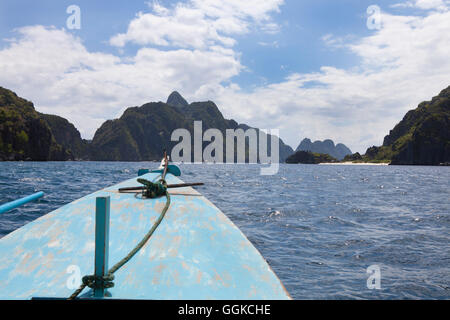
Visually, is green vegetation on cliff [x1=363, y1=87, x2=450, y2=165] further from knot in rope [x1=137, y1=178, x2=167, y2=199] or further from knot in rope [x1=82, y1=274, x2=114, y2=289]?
knot in rope [x1=82, y1=274, x2=114, y2=289]

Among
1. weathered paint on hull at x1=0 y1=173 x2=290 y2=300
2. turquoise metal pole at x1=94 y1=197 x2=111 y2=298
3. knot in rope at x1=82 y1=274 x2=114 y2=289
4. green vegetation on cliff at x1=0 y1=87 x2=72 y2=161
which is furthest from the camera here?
green vegetation on cliff at x1=0 y1=87 x2=72 y2=161

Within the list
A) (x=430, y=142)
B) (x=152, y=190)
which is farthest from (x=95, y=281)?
(x=430, y=142)

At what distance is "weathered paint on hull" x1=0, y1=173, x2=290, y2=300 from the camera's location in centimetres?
234

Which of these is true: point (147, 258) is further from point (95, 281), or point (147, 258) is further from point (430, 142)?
point (430, 142)

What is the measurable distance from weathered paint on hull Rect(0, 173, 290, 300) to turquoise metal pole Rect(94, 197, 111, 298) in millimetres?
Result: 181

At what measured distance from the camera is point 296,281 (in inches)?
219

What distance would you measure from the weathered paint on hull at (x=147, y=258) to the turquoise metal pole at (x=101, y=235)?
0.59ft

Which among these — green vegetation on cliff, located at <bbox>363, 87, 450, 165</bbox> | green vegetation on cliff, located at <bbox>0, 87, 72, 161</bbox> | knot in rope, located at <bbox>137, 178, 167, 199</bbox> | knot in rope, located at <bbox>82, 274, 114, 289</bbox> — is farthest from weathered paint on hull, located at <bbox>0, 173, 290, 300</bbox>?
green vegetation on cliff, located at <bbox>363, 87, 450, 165</bbox>

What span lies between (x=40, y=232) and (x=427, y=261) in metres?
7.81

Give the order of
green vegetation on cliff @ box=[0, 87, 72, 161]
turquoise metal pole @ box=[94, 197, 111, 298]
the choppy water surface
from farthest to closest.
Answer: green vegetation on cliff @ box=[0, 87, 72, 161] < the choppy water surface < turquoise metal pole @ box=[94, 197, 111, 298]

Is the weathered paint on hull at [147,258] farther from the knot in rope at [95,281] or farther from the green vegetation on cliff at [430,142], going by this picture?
the green vegetation on cliff at [430,142]
